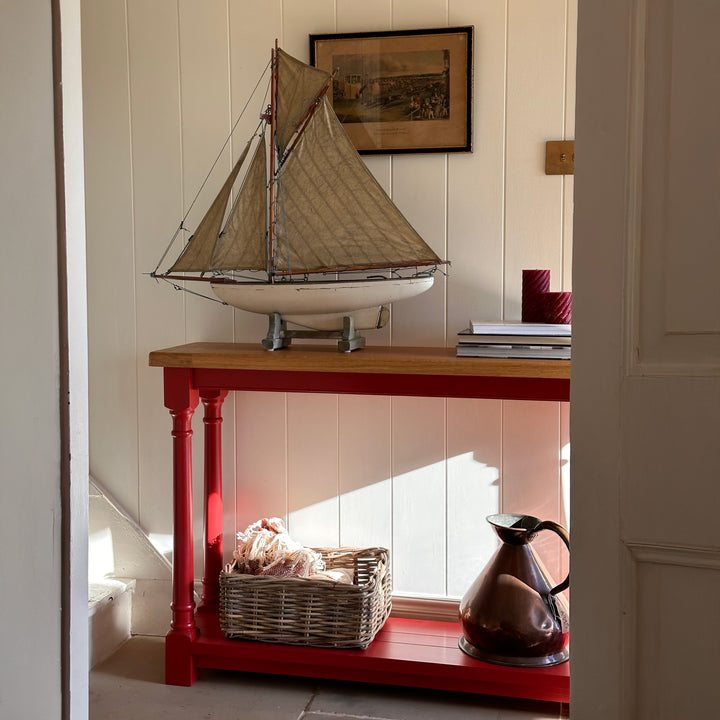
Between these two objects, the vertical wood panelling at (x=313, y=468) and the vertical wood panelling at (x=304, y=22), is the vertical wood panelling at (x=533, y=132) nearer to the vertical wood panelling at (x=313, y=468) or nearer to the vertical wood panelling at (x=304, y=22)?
the vertical wood panelling at (x=304, y=22)

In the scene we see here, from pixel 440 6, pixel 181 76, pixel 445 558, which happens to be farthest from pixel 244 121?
pixel 445 558

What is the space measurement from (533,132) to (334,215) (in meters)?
0.57

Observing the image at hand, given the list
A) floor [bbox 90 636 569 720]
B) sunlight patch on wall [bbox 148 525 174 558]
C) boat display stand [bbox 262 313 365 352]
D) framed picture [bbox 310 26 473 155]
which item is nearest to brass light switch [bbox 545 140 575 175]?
framed picture [bbox 310 26 473 155]

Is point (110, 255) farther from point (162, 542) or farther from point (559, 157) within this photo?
point (559, 157)

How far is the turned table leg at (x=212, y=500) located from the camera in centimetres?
230

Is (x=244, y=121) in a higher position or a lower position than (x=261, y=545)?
higher

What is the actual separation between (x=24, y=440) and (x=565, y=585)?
1.26 metres

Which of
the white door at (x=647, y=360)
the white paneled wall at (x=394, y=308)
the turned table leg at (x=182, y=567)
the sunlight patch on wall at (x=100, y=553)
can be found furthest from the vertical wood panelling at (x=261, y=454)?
the white door at (x=647, y=360)

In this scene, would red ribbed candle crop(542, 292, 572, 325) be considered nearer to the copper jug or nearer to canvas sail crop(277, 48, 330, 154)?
the copper jug

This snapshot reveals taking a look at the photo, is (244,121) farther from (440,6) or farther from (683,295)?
(683,295)

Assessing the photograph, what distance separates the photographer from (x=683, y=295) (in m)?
0.97

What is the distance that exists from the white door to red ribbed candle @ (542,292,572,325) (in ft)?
3.22

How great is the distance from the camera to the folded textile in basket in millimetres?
2117

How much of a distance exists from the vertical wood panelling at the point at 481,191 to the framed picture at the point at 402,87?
4 cm
